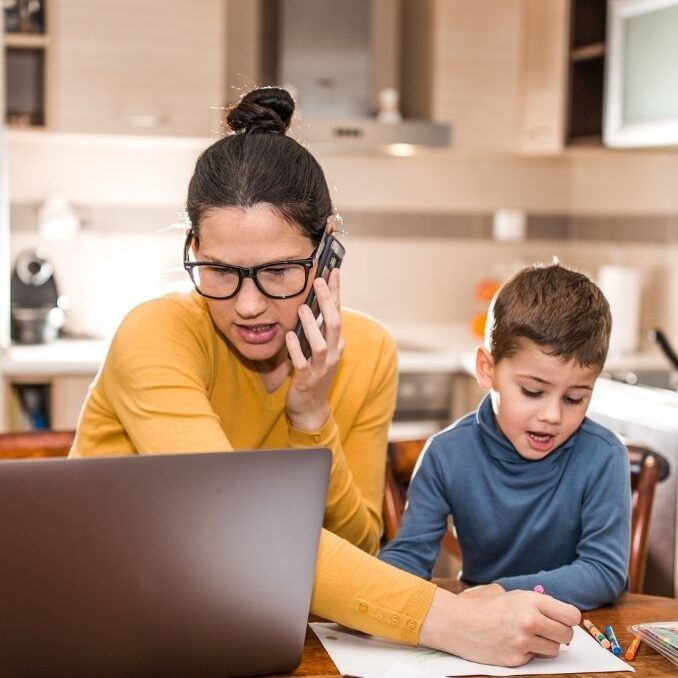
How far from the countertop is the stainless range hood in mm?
652

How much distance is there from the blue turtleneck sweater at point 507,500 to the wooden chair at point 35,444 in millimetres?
536

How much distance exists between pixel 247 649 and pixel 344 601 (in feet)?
0.54

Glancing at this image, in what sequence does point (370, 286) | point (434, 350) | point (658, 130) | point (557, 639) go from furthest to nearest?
1. point (370, 286)
2. point (434, 350)
3. point (658, 130)
4. point (557, 639)

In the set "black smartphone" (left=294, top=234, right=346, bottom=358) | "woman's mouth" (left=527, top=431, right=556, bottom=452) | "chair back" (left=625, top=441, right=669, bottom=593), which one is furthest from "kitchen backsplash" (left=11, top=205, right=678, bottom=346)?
"woman's mouth" (left=527, top=431, right=556, bottom=452)

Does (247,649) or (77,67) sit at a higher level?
(77,67)

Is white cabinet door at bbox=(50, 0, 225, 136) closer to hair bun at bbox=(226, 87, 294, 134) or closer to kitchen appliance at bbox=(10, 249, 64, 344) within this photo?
kitchen appliance at bbox=(10, 249, 64, 344)

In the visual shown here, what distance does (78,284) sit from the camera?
3836mm

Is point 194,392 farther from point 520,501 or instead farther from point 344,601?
point 520,501

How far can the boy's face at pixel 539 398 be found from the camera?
144 cm

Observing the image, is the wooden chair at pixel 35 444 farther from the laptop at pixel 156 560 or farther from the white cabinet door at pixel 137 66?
the white cabinet door at pixel 137 66

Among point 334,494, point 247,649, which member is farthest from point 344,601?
point 334,494

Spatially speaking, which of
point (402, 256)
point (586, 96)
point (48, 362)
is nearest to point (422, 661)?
point (48, 362)

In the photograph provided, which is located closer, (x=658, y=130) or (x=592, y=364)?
→ (x=592, y=364)

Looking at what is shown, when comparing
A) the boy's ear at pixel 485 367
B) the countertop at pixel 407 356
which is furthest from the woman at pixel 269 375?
the countertop at pixel 407 356
